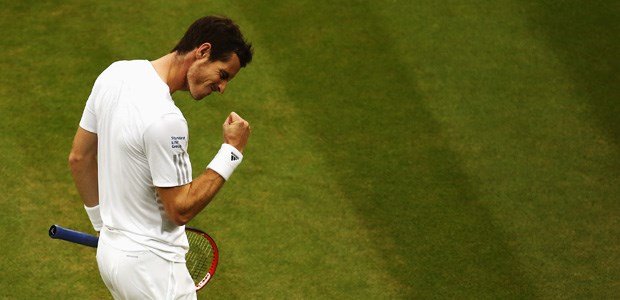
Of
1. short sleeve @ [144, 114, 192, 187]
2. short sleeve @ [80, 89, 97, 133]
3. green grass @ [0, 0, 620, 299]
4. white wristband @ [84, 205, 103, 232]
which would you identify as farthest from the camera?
green grass @ [0, 0, 620, 299]

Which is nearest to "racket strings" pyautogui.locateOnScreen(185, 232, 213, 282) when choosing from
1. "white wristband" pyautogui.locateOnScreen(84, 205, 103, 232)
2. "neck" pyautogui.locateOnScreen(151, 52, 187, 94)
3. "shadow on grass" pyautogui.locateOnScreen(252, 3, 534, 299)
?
"white wristband" pyautogui.locateOnScreen(84, 205, 103, 232)

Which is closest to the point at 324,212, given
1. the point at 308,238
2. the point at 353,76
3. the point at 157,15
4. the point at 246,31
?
the point at 308,238

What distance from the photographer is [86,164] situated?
4473 millimetres

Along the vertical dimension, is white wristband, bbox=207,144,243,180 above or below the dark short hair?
below

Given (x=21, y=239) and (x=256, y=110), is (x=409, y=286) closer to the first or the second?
(x=256, y=110)

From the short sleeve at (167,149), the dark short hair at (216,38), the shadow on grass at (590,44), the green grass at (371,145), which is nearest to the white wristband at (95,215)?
the short sleeve at (167,149)

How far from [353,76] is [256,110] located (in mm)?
891

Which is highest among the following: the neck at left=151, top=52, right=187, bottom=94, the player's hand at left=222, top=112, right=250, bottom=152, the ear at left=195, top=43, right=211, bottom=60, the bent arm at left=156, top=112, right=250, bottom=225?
the ear at left=195, top=43, right=211, bottom=60

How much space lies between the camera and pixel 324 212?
6566 mm

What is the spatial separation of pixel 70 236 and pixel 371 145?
119 inches

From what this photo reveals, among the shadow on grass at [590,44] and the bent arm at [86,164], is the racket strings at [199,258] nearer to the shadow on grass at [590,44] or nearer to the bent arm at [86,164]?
the bent arm at [86,164]

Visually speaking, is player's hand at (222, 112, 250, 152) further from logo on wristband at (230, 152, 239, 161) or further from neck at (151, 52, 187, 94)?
neck at (151, 52, 187, 94)

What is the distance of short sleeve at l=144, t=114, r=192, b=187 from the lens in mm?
3818

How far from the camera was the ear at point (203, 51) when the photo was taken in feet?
13.4
